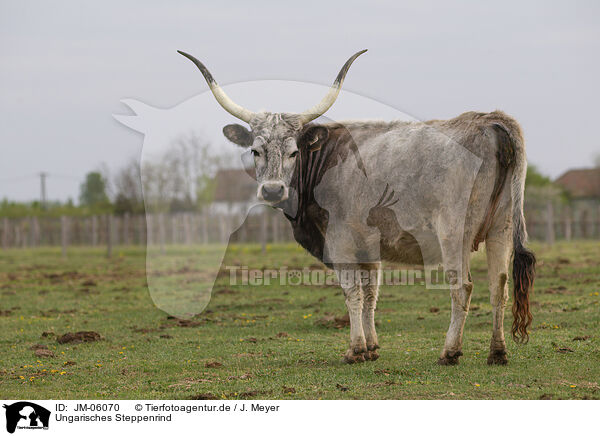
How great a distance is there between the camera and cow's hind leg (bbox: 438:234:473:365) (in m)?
6.77

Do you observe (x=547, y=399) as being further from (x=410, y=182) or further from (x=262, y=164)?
(x=262, y=164)

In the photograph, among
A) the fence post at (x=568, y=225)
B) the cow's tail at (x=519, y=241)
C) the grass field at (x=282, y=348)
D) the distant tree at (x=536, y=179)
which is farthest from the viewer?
the distant tree at (x=536, y=179)

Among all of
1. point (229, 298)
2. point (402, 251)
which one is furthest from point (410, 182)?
point (229, 298)

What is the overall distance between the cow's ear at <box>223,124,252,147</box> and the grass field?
2546 millimetres

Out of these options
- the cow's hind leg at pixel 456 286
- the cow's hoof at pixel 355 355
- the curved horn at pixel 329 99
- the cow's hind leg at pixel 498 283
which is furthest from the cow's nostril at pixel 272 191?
the cow's hind leg at pixel 498 283

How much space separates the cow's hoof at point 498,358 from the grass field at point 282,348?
0.35ft

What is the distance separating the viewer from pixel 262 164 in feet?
22.9

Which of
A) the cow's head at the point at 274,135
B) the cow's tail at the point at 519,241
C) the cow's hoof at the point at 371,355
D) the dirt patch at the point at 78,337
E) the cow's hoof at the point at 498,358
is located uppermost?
the cow's head at the point at 274,135

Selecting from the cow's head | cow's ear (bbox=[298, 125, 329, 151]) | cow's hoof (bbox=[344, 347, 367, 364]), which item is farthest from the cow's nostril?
cow's hoof (bbox=[344, 347, 367, 364])

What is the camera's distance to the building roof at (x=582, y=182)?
5288 centimetres

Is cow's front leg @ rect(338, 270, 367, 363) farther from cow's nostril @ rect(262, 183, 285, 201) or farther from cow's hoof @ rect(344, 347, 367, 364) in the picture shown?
cow's nostril @ rect(262, 183, 285, 201)

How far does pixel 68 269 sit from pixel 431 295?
14.1 metres

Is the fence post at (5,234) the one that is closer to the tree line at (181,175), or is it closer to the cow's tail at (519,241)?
the tree line at (181,175)
